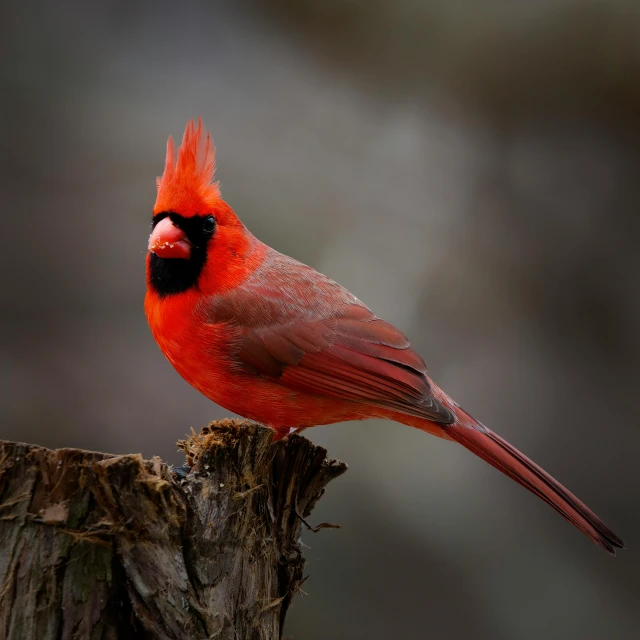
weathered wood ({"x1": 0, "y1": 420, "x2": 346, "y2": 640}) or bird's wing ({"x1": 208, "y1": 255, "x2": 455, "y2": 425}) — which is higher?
bird's wing ({"x1": 208, "y1": 255, "x2": 455, "y2": 425})

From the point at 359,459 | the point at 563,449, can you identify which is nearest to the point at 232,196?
the point at 359,459

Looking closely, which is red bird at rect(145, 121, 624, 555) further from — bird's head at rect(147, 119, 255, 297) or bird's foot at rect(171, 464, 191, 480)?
bird's foot at rect(171, 464, 191, 480)

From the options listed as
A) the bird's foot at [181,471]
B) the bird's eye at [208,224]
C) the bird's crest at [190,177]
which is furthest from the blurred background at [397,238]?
the bird's foot at [181,471]

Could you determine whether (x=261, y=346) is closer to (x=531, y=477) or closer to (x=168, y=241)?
(x=168, y=241)

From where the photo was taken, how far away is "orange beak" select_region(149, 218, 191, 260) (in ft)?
9.32

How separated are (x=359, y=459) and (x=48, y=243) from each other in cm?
243

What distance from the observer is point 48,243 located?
473 centimetres

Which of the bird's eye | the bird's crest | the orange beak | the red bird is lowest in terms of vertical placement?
the red bird

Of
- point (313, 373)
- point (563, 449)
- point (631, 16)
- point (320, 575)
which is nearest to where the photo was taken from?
point (313, 373)

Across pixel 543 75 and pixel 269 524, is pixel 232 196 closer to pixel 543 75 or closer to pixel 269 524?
pixel 543 75

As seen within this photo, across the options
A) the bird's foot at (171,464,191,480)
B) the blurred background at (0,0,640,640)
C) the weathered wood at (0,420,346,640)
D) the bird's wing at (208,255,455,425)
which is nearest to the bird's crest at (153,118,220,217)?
the bird's wing at (208,255,455,425)

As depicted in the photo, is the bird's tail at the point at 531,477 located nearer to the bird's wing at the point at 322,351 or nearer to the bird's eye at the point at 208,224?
the bird's wing at the point at 322,351

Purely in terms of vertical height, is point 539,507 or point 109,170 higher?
point 109,170

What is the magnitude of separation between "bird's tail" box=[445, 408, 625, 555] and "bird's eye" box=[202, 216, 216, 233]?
1.28m
